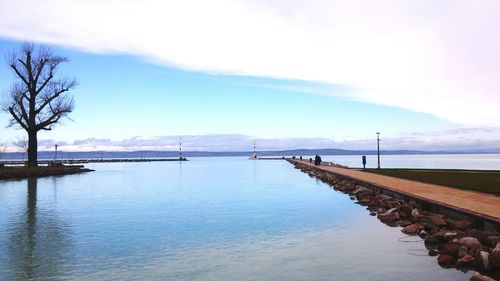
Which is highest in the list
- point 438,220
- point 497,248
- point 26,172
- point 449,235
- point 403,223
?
point 26,172

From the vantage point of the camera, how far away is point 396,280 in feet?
34.5

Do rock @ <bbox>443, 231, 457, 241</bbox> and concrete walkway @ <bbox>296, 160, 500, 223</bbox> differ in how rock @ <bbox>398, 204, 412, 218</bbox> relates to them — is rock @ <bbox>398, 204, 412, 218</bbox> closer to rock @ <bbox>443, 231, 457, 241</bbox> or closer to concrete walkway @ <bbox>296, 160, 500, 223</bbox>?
concrete walkway @ <bbox>296, 160, 500, 223</bbox>

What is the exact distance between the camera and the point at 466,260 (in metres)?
11.4

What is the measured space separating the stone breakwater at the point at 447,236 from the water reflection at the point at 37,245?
9.37 meters

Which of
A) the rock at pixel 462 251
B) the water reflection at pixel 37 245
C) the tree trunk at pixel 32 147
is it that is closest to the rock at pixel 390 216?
the rock at pixel 462 251

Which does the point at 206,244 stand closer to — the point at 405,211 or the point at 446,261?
the point at 446,261

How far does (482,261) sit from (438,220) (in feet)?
13.1

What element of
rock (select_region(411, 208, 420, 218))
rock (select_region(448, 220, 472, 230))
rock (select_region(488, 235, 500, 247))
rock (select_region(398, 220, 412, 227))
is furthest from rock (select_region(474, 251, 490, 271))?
rock (select_region(398, 220, 412, 227))

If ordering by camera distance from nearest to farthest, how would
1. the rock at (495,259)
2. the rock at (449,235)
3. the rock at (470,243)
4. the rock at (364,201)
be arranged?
the rock at (495,259), the rock at (470,243), the rock at (449,235), the rock at (364,201)

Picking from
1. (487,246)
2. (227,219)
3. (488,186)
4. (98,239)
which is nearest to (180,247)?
(98,239)

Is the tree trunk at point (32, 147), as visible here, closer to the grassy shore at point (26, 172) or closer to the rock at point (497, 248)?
the grassy shore at point (26, 172)

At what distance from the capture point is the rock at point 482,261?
35.7 feet

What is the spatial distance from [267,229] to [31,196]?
19540 millimetres

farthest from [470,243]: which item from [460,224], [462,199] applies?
[462,199]
